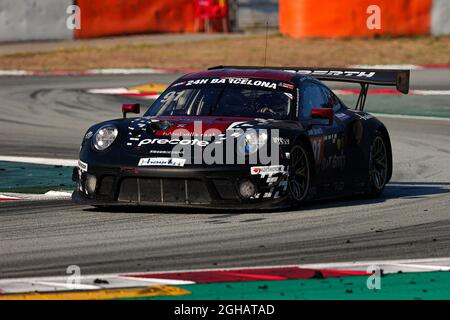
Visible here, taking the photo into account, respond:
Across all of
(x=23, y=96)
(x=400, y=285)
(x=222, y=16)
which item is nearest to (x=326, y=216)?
(x=400, y=285)

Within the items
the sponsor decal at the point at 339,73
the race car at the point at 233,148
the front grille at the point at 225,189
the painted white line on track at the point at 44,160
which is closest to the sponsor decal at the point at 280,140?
the race car at the point at 233,148

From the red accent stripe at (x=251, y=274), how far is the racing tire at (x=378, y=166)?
4295 millimetres

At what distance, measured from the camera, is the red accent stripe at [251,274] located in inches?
293

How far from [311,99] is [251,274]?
13.8ft

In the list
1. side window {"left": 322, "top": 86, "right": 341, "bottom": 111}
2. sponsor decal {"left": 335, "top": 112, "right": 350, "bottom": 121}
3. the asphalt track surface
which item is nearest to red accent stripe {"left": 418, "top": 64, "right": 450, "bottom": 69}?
the asphalt track surface

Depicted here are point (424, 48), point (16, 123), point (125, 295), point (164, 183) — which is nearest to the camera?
point (125, 295)

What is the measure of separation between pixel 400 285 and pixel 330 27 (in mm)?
25264

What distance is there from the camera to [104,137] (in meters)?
10.5

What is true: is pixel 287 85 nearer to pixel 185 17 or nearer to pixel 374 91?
pixel 374 91

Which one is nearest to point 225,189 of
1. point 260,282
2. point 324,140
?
point 324,140

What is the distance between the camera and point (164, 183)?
10141mm

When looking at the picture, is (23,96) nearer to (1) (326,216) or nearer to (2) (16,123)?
(2) (16,123)

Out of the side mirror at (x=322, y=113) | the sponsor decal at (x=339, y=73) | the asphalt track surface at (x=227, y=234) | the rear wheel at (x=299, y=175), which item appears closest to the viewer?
the asphalt track surface at (x=227, y=234)

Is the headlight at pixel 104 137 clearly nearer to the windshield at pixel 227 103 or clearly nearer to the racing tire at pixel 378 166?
the windshield at pixel 227 103
